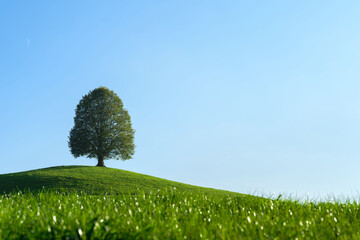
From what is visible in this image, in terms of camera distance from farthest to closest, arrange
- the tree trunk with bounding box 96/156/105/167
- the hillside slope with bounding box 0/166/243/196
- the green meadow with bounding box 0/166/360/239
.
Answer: the tree trunk with bounding box 96/156/105/167 → the hillside slope with bounding box 0/166/243/196 → the green meadow with bounding box 0/166/360/239

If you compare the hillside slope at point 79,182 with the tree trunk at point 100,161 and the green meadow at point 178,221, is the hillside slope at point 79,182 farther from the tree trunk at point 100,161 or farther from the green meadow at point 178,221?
the green meadow at point 178,221

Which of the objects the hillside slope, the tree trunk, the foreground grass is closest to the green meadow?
the foreground grass

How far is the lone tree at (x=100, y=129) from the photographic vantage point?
129 ft

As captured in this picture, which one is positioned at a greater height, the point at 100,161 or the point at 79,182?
the point at 100,161

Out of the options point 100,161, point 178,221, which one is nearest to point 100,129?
point 100,161

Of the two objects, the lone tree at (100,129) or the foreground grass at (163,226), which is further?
the lone tree at (100,129)

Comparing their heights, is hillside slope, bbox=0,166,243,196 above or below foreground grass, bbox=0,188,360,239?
above

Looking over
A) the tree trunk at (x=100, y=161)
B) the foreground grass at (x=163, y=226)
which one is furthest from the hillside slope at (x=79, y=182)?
the foreground grass at (x=163, y=226)

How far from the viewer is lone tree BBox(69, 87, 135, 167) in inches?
1548

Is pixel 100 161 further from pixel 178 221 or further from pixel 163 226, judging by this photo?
pixel 163 226

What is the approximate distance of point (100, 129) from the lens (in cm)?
3950

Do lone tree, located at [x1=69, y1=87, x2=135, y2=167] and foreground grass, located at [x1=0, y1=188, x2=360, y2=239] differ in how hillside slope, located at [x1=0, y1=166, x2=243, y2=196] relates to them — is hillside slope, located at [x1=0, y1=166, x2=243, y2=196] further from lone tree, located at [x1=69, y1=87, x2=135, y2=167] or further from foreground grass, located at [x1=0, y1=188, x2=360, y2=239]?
foreground grass, located at [x1=0, y1=188, x2=360, y2=239]

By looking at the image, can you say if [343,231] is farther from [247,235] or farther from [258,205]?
[258,205]

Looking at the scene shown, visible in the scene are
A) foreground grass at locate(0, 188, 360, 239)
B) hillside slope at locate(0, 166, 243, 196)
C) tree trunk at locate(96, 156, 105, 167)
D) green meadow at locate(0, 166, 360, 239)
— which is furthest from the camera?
tree trunk at locate(96, 156, 105, 167)
